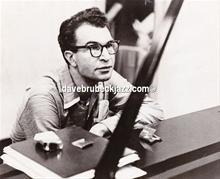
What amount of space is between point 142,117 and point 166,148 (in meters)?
0.27

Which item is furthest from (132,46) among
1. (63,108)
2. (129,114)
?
(129,114)

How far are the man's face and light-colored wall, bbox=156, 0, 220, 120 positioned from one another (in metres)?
0.52

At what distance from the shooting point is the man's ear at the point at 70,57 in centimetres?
124

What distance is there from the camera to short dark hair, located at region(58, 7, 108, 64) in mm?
1221

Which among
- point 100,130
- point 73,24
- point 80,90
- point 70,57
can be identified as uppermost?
point 73,24

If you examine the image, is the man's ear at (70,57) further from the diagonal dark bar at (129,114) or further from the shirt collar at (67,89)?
the diagonal dark bar at (129,114)

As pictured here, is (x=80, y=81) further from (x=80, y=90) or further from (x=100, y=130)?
(x=100, y=130)

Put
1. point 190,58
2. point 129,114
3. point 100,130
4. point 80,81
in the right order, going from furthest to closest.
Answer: point 190,58, point 80,81, point 100,130, point 129,114

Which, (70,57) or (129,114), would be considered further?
(70,57)

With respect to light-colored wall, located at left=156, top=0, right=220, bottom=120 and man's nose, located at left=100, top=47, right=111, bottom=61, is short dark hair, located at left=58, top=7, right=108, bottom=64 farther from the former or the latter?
light-colored wall, located at left=156, top=0, right=220, bottom=120

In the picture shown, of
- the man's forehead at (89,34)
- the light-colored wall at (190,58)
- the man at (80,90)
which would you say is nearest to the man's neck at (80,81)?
the man at (80,90)

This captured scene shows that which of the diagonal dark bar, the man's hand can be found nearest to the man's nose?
the man's hand

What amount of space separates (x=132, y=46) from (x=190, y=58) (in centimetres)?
45

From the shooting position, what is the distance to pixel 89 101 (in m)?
1.29
